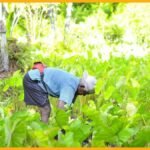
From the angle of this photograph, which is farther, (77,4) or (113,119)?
(77,4)

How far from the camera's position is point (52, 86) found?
16.8 ft

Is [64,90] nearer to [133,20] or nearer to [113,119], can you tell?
[113,119]

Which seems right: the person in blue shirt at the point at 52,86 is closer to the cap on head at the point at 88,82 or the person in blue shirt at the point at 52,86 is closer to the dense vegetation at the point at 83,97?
the cap on head at the point at 88,82

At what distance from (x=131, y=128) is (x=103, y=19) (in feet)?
48.0

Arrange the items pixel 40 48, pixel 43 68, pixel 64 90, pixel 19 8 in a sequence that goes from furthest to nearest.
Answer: pixel 19 8, pixel 40 48, pixel 43 68, pixel 64 90

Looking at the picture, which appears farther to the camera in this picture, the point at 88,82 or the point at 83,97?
the point at 83,97

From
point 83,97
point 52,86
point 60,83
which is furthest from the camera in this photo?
point 83,97

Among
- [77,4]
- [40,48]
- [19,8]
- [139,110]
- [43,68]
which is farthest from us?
[77,4]

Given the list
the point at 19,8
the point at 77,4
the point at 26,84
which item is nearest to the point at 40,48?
the point at 19,8

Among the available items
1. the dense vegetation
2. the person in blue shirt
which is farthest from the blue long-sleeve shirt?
the dense vegetation

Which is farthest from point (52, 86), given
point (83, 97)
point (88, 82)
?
point (83, 97)

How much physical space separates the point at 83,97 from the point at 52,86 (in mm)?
1151

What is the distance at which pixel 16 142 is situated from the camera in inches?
141

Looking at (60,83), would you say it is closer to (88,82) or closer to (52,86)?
(52,86)
